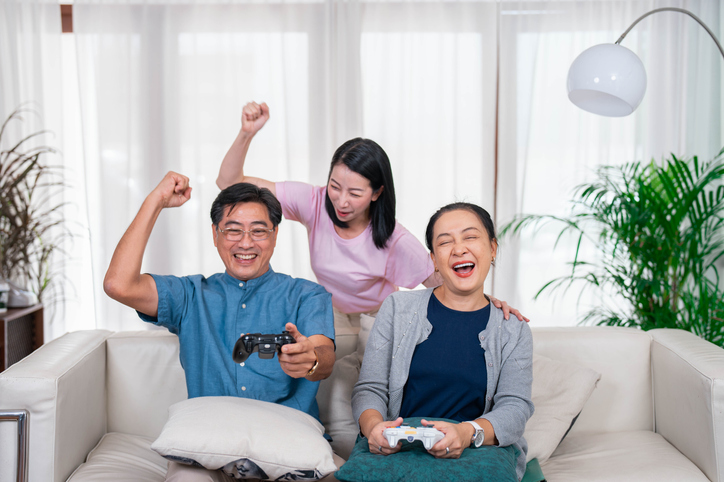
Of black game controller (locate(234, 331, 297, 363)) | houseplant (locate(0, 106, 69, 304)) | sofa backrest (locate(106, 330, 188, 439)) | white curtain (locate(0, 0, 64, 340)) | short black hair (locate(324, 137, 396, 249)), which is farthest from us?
white curtain (locate(0, 0, 64, 340))

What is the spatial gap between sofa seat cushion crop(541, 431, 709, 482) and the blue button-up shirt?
757 millimetres

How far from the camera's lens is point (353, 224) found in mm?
2221

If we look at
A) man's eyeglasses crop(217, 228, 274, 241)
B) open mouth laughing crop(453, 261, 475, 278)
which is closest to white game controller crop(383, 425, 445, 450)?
open mouth laughing crop(453, 261, 475, 278)

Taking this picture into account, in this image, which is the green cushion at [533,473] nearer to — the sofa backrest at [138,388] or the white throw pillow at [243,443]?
the white throw pillow at [243,443]

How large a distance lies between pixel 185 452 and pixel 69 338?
27.9 inches

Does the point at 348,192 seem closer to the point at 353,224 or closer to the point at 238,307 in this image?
the point at 353,224

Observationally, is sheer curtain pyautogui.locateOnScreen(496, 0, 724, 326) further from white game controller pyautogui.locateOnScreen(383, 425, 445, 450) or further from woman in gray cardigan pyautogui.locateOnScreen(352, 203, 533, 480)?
white game controller pyautogui.locateOnScreen(383, 425, 445, 450)

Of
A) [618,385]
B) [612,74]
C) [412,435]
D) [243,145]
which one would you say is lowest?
[618,385]

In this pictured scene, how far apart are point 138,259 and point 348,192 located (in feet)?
2.49

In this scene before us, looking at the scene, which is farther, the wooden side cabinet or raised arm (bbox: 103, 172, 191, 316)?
the wooden side cabinet

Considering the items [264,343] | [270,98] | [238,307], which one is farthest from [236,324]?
[270,98]

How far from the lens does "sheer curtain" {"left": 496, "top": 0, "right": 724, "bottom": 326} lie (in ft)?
12.3

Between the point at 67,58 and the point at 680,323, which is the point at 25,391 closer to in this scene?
the point at 680,323

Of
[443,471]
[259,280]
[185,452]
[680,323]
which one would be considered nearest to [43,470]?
[185,452]
